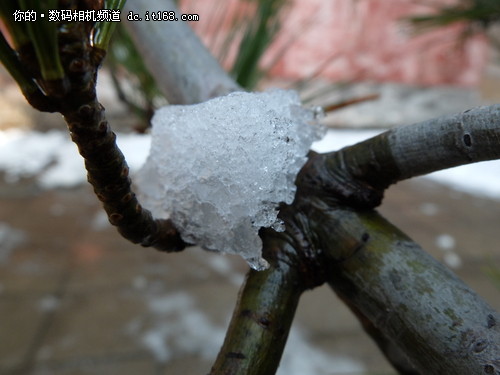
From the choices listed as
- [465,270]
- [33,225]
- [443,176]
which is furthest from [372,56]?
[33,225]

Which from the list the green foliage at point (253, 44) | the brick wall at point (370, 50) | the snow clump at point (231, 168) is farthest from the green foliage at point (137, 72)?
the brick wall at point (370, 50)

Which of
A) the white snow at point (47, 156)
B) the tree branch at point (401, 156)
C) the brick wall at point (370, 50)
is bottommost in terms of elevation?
the tree branch at point (401, 156)

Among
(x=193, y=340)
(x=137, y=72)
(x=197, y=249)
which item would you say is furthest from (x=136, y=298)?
(x=137, y=72)

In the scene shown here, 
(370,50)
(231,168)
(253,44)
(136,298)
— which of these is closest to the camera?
(231,168)

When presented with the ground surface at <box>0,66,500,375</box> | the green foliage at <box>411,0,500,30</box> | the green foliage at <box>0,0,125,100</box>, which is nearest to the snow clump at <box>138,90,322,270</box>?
the green foliage at <box>0,0,125,100</box>

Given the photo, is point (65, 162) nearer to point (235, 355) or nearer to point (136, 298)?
point (136, 298)

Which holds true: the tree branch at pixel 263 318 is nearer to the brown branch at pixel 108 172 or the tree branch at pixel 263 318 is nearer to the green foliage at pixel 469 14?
the brown branch at pixel 108 172

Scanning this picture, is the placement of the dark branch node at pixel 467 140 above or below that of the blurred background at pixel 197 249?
below
